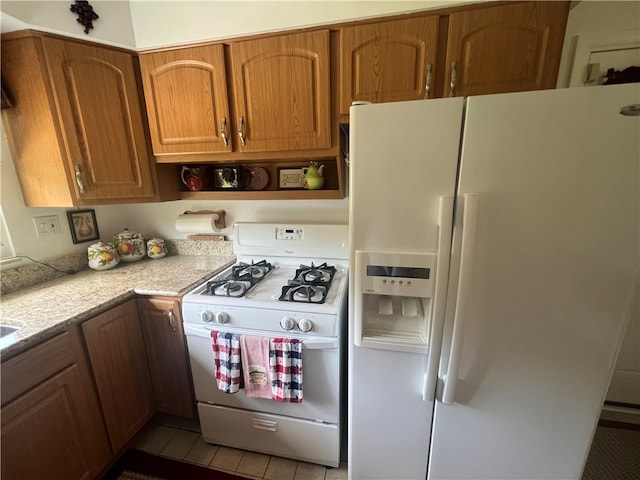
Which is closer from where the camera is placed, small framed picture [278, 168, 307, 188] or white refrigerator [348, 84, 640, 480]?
white refrigerator [348, 84, 640, 480]

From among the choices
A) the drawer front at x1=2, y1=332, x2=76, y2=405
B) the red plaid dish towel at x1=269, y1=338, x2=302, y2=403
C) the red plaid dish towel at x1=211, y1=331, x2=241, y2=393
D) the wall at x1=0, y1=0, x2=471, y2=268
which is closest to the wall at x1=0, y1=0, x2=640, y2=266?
the wall at x1=0, y1=0, x2=471, y2=268

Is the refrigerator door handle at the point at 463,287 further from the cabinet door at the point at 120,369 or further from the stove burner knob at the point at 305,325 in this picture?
the cabinet door at the point at 120,369

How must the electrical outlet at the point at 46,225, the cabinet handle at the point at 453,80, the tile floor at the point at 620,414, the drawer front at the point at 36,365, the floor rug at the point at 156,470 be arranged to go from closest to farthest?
the drawer front at the point at 36,365 < the cabinet handle at the point at 453,80 < the floor rug at the point at 156,470 < the electrical outlet at the point at 46,225 < the tile floor at the point at 620,414

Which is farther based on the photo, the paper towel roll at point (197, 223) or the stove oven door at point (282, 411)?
the paper towel roll at point (197, 223)

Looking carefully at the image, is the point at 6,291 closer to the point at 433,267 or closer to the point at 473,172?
the point at 433,267

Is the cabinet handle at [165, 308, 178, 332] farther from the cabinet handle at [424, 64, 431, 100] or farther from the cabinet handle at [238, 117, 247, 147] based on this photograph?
the cabinet handle at [424, 64, 431, 100]

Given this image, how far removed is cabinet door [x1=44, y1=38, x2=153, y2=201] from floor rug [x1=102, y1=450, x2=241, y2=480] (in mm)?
1413

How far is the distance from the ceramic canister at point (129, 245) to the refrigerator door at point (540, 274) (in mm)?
1956

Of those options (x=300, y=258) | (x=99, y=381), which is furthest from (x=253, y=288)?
(x=99, y=381)

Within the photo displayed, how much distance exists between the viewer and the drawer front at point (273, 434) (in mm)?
→ 1335

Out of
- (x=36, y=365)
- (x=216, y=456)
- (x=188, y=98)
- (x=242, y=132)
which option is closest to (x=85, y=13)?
(x=188, y=98)

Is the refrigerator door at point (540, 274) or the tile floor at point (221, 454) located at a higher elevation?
the refrigerator door at point (540, 274)

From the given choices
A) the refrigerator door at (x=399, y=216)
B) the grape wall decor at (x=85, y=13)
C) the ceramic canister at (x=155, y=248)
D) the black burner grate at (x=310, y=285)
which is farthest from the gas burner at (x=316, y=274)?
the grape wall decor at (x=85, y=13)

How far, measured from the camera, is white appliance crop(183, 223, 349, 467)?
122cm
